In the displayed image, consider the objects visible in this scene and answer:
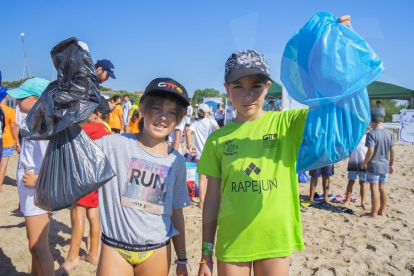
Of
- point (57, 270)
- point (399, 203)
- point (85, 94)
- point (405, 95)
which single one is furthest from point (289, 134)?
point (405, 95)

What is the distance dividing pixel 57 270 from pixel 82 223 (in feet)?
1.77

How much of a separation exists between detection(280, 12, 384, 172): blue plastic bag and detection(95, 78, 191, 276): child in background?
79 centimetres

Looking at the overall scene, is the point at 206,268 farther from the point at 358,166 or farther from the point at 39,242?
the point at 358,166

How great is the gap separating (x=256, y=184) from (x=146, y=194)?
0.65m

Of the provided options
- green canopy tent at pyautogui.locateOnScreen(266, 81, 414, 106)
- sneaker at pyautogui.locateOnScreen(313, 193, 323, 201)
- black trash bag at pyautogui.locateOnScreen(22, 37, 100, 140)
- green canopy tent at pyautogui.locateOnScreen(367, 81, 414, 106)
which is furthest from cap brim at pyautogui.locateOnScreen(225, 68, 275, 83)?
green canopy tent at pyautogui.locateOnScreen(367, 81, 414, 106)

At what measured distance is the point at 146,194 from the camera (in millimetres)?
1774

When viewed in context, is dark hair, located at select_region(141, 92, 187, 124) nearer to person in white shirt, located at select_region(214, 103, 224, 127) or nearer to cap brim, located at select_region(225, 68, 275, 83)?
cap brim, located at select_region(225, 68, 275, 83)

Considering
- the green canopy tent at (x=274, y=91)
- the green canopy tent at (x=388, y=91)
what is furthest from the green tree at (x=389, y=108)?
the green canopy tent at (x=274, y=91)

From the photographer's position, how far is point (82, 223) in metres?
3.25

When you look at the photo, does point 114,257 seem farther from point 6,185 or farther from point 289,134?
point 6,185

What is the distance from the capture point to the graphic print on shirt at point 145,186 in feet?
5.72

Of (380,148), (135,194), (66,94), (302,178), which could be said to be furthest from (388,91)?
(66,94)

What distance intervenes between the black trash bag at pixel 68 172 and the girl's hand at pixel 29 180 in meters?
0.83

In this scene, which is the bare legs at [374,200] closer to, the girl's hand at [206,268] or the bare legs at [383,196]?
the bare legs at [383,196]
